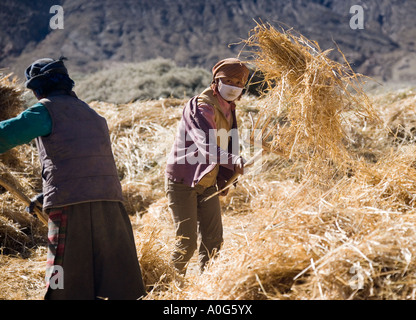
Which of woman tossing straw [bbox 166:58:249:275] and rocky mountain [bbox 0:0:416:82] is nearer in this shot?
woman tossing straw [bbox 166:58:249:275]

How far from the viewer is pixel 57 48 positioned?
26.1 m

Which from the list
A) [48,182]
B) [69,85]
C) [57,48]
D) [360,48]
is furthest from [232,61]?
[360,48]

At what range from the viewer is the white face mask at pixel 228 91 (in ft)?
10.1

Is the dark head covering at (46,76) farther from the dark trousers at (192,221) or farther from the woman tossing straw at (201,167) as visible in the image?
the dark trousers at (192,221)

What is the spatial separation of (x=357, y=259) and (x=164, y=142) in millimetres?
4557

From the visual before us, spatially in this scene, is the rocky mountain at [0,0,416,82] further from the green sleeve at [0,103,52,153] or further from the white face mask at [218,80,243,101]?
the green sleeve at [0,103,52,153]

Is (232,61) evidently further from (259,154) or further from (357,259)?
(357,259)

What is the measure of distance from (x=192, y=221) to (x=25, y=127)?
1161 millimetres

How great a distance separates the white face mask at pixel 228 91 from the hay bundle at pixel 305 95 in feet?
0.68

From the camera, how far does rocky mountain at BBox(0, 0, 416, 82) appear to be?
26203 millimetres

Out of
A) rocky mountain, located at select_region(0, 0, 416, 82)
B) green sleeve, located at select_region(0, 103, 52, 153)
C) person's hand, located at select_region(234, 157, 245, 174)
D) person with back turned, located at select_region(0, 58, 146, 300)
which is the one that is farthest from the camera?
rocky mountain, located at select_region(0, 0, 416, 82)

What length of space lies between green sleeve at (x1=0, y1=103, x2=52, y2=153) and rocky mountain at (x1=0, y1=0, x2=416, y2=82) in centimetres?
2226

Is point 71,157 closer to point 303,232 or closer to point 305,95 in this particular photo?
point 303,232

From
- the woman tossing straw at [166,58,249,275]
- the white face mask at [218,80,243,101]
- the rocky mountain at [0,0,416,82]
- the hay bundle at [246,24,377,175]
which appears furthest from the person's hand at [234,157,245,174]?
the rocky mountain at [0,0,416,82]
